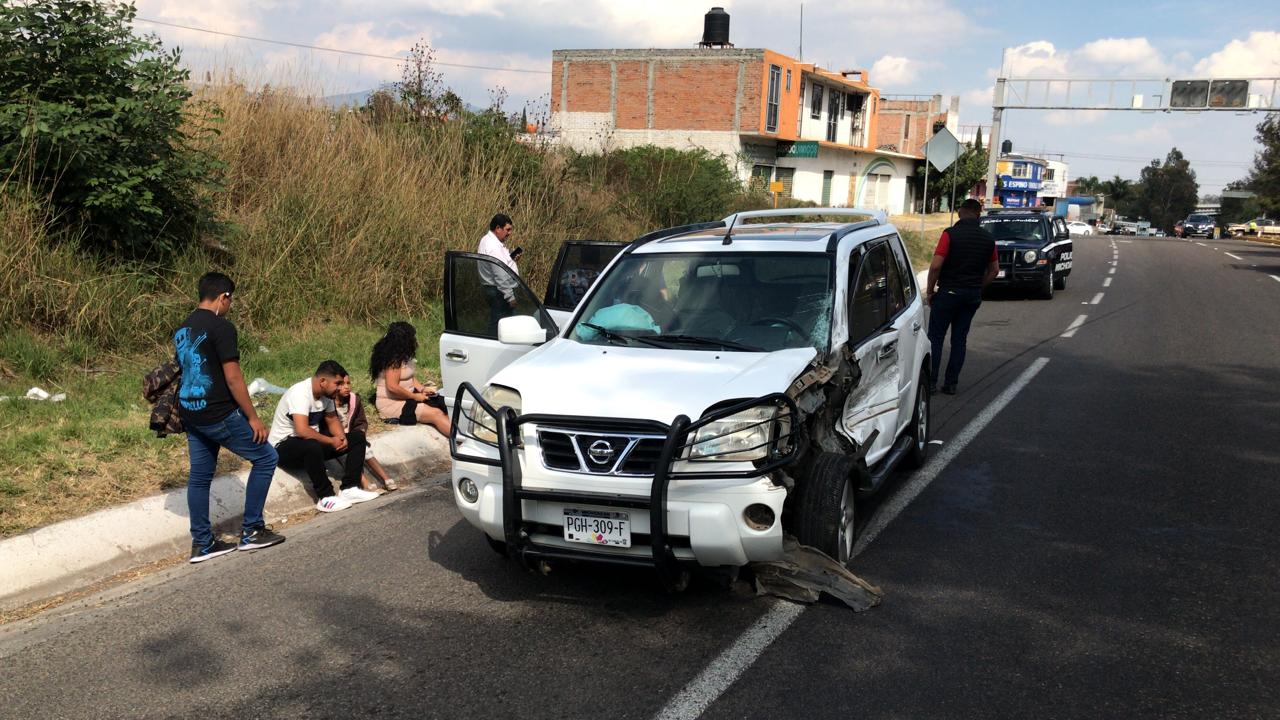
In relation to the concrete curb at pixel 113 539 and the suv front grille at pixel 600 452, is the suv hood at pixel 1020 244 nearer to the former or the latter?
the concrete curb at pixel 113 539

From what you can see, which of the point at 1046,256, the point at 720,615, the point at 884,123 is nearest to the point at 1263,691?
the point at 720,615

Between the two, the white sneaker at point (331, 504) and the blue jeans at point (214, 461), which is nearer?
the blue jeans at point (214, 461)

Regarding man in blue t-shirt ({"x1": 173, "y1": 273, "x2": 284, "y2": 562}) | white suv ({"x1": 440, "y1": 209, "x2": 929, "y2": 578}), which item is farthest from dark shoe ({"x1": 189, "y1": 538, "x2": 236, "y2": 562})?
white suv ({"x1": 440, "y1": 209, "x2": 929, "y2": 578})

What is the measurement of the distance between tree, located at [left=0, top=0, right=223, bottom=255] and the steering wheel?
6.77 meters

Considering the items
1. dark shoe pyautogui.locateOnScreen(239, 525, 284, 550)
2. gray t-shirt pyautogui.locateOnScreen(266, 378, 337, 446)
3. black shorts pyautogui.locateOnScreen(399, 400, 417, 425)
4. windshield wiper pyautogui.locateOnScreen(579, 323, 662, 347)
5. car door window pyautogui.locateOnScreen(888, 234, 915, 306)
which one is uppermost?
car door window pyautogui.locateOnScreen(888, 234, 915, 306)

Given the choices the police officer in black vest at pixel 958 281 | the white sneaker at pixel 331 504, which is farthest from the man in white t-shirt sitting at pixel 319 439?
the police officer in black vest at pixel 958 281

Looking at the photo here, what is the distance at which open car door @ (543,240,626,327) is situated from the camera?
26.5 ft

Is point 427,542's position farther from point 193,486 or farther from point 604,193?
point 604,193

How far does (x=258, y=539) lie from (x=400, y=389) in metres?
2.32

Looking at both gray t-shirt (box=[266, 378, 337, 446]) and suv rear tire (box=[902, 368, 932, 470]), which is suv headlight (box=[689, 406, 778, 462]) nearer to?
suv rear tire (box=[902, 368, 932, 470])

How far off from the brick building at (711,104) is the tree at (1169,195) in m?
116

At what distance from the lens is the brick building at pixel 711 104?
144 ft

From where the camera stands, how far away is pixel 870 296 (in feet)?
21.0

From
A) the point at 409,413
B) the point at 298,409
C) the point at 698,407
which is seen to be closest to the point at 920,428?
the point at 698,407
